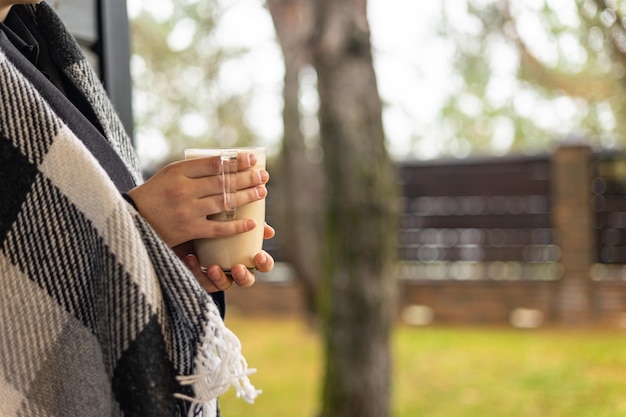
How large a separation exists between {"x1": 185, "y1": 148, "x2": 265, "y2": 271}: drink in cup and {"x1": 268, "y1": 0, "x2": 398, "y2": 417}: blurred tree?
98.9 inches

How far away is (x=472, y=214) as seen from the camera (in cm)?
767

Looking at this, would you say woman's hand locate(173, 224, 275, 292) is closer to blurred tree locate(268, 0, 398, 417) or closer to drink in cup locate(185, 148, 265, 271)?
drink in cup locate(185, 148, 265, 271)

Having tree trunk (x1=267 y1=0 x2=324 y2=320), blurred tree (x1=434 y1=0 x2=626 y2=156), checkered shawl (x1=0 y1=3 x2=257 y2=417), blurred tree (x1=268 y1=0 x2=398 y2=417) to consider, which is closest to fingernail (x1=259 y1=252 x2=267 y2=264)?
checkered shawl (x1=0 y1=3 x2=257 y2=417)

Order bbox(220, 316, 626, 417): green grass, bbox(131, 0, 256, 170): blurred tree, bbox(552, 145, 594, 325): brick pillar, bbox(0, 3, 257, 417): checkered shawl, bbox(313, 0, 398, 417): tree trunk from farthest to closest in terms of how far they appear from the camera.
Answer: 1. bbox(131, 0, 256, 170): blurred tree
2. bbox(552, 145, 594, 325): brick pillar
3. bbox(220, 316, 626, 417): green grass
4. bbox(313, 0, 398, 417): tree trunk
5. bbox(0, 3, 257, 417): checkered shawl

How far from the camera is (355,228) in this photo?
3.50 m

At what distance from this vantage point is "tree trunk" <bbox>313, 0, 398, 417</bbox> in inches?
137

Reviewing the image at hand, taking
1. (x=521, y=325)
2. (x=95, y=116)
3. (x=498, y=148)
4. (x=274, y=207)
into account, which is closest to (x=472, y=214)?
(x=521, y=325)

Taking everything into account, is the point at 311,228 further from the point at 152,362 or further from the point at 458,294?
the point at 152,362

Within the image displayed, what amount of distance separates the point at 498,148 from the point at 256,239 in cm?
1097

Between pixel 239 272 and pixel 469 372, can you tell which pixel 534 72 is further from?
pixel 239 272

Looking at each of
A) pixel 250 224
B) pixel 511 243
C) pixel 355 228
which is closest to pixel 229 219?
pixel 250 224

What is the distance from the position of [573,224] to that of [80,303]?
21.7 feet

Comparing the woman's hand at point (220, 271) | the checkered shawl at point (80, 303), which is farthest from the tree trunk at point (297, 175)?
the checkered shawl at point (80, 303)

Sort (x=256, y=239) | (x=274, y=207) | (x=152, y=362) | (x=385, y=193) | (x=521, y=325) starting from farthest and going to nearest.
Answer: (x=274, y=207), (x=521, y=325), (x=385, y=193), (x=256, y=239), (x=152, y=362)
